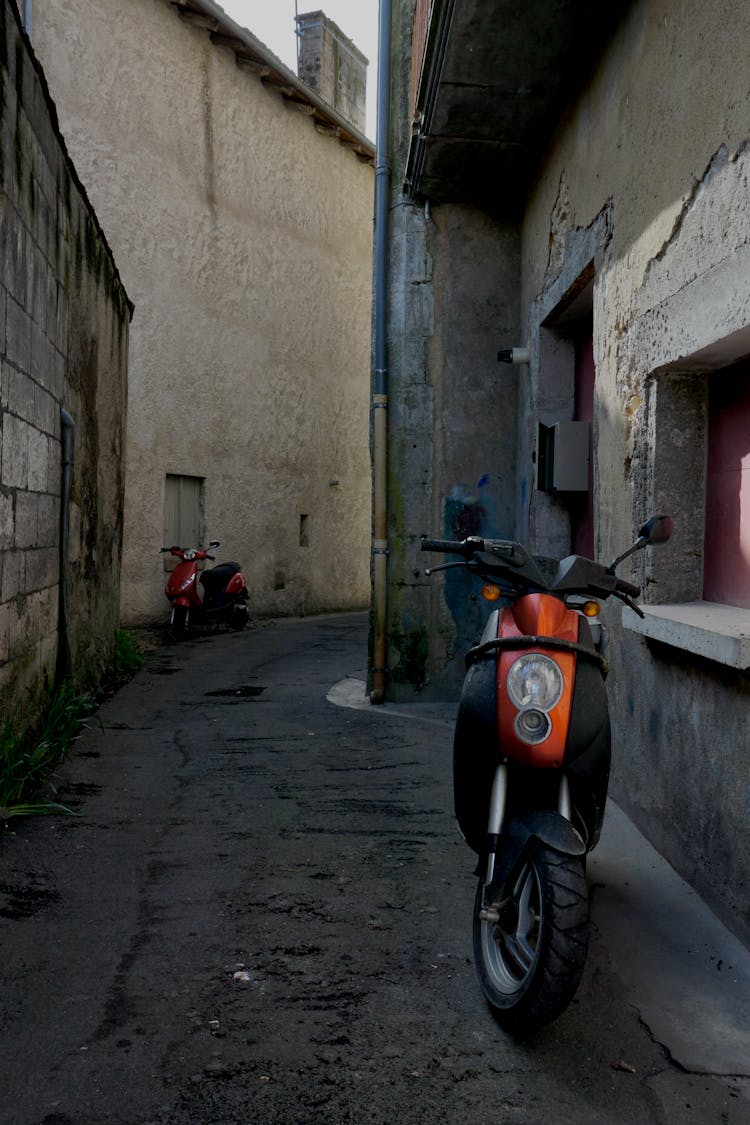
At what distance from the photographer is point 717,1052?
7.61 ft

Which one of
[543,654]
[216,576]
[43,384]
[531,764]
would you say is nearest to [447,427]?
[43,384]

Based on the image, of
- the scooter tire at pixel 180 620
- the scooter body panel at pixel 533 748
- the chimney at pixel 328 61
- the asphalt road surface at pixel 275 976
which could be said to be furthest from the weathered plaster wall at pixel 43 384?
the chimney at pixel 328 61

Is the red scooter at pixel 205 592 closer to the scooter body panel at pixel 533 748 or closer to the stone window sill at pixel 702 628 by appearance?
the stone window sill at pixel 702 628

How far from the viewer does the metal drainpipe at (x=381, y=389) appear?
708 centimetres

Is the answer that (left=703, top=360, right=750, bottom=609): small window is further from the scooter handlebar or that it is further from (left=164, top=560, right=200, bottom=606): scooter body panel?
(left=164, top=560, right=200, bottom=606): scooter body panel

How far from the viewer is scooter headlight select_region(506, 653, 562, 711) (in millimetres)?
2482

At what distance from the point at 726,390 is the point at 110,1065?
9.71ft

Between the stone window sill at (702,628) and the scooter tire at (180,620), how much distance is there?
779 centimetres

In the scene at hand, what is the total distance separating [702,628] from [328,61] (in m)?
16.2

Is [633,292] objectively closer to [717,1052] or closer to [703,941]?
[703,941]

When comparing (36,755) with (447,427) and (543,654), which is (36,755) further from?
(447,427)

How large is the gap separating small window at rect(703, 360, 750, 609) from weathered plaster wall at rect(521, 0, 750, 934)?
0.17ft

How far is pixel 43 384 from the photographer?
5000 mm

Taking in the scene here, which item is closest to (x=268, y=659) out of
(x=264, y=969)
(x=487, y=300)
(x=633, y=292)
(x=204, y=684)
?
(x=204, y=684)
